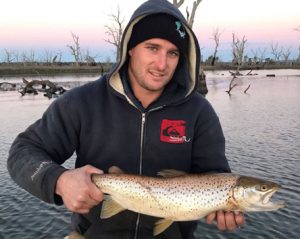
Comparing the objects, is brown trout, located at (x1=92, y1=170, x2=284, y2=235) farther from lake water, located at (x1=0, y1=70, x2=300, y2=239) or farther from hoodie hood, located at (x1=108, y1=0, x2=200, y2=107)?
lake water, located at (x1=0, y1=70, x2=300, y2=239)

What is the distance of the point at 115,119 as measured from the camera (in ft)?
12.8

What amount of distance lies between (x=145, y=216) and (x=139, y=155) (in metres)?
0.59

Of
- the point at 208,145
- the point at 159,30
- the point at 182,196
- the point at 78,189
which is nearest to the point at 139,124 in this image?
the point at 208,145

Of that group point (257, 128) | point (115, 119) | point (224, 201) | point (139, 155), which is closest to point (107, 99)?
point (115, 119)

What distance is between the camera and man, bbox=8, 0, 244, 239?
3771 mm

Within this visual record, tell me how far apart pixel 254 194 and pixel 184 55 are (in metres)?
1.80

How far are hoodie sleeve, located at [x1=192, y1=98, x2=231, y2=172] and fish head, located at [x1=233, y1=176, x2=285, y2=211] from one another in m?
0.59

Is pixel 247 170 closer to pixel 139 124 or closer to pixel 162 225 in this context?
pixel 139 124

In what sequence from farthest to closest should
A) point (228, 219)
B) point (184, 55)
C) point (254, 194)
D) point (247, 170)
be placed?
point (247, 170), point (184, 55), point (228, 219), point (254, 194)

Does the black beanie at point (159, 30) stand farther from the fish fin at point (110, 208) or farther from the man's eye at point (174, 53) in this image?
the fish fin at point (110, 208)

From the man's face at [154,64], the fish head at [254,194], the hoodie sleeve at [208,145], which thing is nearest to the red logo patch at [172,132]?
the hoodie sleeve at [208,145]

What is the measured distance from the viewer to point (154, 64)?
12.8ft

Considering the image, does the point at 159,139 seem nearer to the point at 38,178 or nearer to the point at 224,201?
the point at 224,201

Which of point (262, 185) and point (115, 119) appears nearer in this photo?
point (262, 185)
